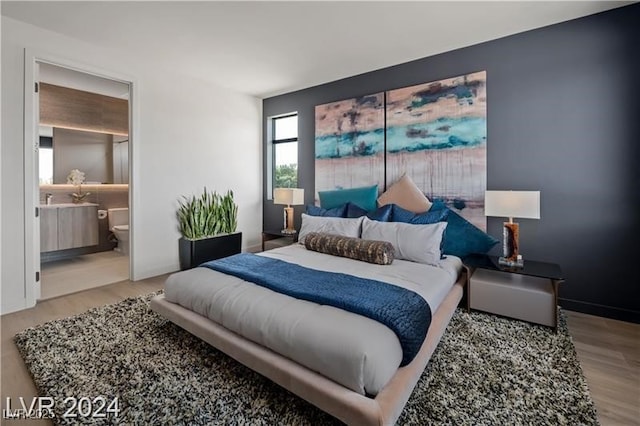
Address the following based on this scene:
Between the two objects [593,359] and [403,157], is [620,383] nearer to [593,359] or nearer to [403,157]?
[593,359]

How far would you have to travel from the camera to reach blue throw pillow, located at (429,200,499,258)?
3.33m

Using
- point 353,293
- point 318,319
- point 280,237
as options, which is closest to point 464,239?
point 353,293

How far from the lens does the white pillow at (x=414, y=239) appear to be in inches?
112

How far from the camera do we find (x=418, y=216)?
333cm

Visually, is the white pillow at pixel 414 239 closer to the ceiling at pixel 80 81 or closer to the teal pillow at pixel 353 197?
the teal pillow at pixel 353 197

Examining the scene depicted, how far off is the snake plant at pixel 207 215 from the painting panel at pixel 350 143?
4.93ft

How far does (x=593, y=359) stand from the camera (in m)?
2.14

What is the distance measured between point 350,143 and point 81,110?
15.9 ft

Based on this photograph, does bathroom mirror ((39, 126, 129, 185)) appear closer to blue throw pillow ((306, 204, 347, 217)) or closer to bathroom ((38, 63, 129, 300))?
bathroom ((38, 63, 129, 300))

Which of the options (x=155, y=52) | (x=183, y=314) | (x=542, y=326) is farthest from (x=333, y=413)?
(x=155, y=52)

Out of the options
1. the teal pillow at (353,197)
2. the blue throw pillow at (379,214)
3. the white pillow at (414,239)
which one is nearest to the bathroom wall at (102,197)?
the teal pillow at (353,197)

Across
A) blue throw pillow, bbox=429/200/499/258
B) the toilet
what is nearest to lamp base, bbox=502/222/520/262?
blue throw pillow, bbox=429/200/499/258

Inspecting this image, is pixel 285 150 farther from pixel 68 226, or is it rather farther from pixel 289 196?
pixel 68 226

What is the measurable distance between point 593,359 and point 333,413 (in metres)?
2.10
